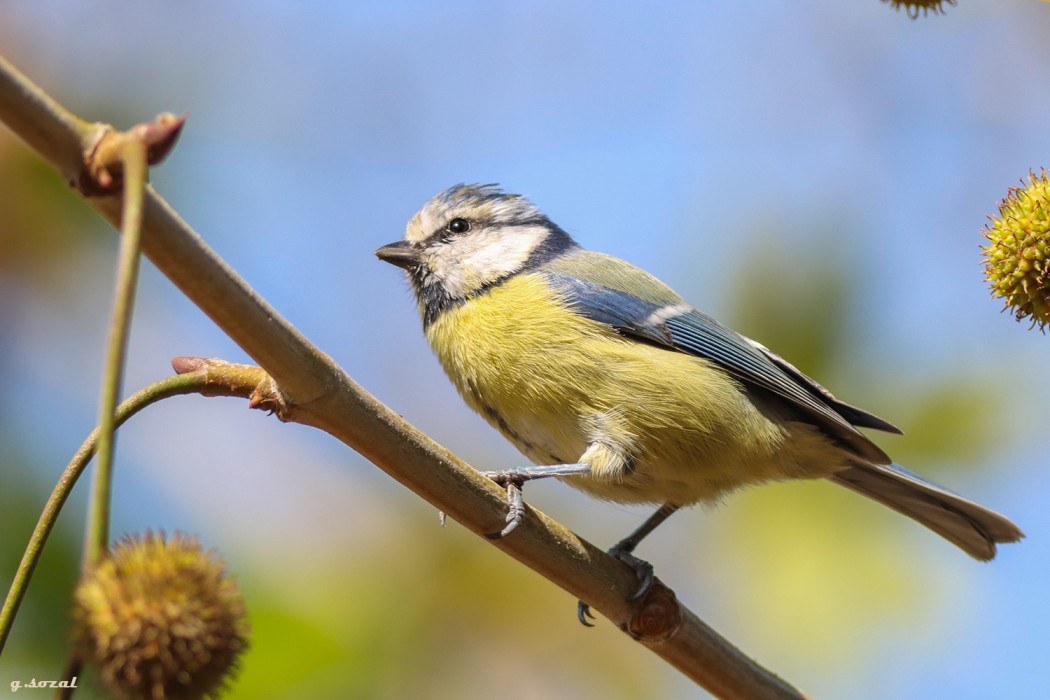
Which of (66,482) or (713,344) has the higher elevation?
(713,344)

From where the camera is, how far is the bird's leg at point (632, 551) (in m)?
2.67

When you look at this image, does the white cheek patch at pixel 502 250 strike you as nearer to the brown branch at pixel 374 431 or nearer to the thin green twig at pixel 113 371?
the brown branch at pixel 374 431

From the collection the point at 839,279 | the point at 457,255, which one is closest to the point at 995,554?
the point at 839,279

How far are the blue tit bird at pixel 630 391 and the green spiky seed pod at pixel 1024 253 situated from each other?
0.92m

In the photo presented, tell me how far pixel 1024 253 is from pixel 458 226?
199 cm

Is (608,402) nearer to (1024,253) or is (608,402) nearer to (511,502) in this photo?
(511,502)

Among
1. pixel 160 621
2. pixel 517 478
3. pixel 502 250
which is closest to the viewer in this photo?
pixel 160 621

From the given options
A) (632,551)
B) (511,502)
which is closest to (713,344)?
(632,551)

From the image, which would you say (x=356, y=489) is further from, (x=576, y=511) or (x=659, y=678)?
(x=659, y=678)

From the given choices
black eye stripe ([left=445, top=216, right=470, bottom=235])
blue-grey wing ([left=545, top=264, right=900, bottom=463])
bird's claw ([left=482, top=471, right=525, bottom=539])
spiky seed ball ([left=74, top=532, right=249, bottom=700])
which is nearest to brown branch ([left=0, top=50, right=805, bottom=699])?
Answer: bird's claw ([left=482, top=471, right=525, bottom=539])

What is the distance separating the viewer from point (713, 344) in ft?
11.0

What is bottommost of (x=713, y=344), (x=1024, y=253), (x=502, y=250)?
(x=713, y=344)

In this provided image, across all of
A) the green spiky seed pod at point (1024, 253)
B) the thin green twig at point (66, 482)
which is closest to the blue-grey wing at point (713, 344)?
the green spiky seed pod at point (1024, 253)

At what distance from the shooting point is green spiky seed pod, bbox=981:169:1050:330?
7.70 feet
